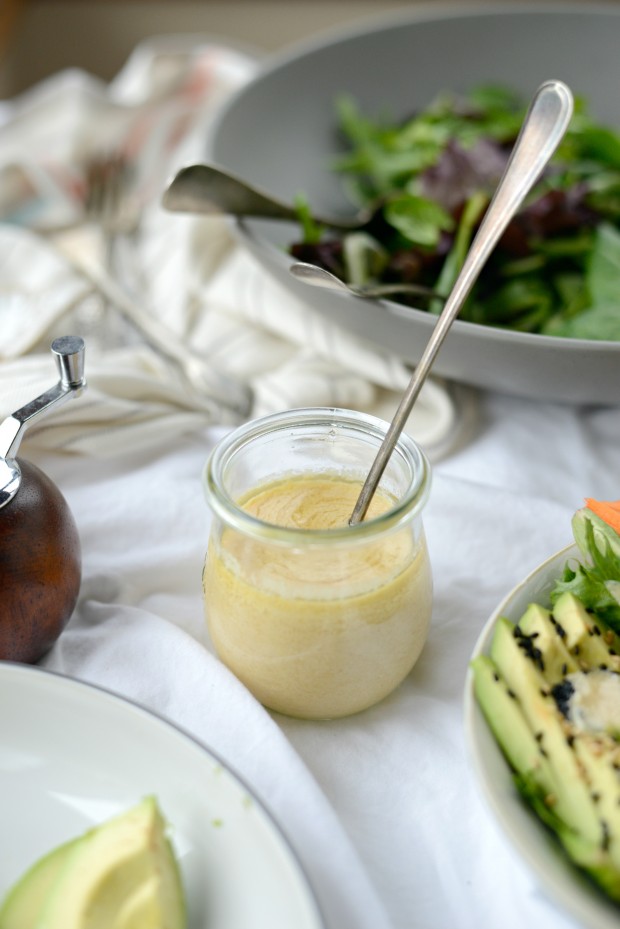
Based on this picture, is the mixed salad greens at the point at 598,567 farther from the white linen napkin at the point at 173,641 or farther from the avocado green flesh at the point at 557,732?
the white linen napkin at the point at 173,641

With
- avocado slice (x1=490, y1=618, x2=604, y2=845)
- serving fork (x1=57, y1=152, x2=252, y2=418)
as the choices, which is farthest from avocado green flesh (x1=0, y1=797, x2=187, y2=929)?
serving fork (x1=57, y1=152, x2=252, y2=418)

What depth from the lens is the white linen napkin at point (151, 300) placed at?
A: 917mm

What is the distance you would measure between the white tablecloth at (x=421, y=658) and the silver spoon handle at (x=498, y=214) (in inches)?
5.8

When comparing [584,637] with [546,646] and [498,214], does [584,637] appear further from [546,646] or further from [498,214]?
[498,214]

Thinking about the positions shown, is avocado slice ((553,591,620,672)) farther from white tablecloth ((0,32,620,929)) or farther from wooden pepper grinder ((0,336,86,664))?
wooden pepper grinder ((0,336,86,664))

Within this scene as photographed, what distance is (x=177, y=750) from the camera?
570 millimetres

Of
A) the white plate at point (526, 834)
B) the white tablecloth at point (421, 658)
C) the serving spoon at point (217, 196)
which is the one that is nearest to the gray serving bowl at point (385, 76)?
the serving spoon at point (217, 196)

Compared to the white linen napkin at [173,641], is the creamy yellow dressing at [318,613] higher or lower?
higher

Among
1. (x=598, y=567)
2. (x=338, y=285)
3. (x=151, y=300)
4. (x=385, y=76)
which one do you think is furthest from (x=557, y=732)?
(x=385, y=76)

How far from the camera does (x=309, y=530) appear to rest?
590mm

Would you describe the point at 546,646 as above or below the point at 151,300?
above

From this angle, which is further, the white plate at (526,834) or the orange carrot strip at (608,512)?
the orange carrot strip at (608,512)

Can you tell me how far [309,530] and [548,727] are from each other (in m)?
0.17

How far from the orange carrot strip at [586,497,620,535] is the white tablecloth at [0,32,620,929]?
0.13 m
